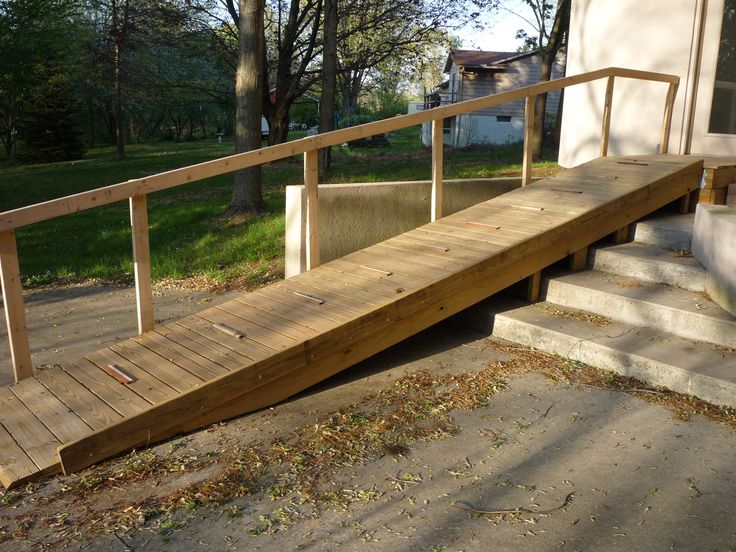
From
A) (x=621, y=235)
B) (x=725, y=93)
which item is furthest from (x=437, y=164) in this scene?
(x=725, y=93)

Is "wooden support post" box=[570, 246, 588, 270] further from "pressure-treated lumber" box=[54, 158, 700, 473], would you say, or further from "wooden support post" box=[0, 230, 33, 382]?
"wooden support post" box=[0, 230, 33, 382]

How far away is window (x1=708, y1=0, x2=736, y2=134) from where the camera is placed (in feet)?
24.2

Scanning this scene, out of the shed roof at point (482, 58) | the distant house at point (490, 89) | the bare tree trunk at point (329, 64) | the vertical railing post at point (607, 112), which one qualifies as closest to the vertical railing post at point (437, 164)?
the vertical railing post at point (607, 112)

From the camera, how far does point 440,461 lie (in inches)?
139

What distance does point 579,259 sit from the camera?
582 cm

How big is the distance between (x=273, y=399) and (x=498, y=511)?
5.59 feet

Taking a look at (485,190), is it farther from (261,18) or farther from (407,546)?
(407,546)

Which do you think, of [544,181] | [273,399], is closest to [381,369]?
[273,399]

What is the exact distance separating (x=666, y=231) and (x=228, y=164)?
3.78 metres

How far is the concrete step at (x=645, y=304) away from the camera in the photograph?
14.7 feet

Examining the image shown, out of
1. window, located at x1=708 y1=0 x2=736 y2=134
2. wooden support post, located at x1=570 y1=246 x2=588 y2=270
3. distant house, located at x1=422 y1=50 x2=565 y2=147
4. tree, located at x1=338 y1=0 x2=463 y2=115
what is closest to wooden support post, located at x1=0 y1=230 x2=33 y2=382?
wooden support post, located at x1=570 y1=246 x2=588 y2=270

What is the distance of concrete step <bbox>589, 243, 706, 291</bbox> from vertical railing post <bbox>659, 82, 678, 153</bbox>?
2078 millimetres

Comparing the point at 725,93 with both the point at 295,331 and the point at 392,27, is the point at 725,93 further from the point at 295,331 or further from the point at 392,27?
the point at 392,27

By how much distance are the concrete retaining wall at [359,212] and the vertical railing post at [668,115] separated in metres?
2.20
